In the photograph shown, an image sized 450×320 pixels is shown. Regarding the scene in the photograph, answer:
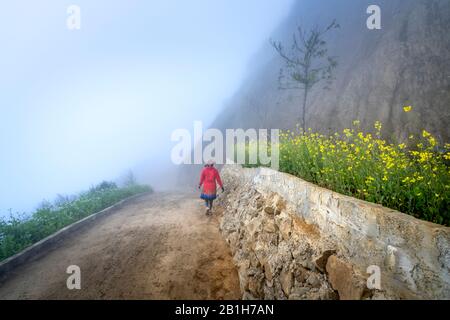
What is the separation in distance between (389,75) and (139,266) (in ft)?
84.3

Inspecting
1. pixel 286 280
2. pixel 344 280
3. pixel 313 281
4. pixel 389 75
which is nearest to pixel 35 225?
pixel 286 280

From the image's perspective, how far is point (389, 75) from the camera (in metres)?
22.0

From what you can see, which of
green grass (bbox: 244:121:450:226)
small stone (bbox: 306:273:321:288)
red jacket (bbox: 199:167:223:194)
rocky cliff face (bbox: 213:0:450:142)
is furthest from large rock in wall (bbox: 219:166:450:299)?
rocky cliff face (bbox: 213:0:450:142)

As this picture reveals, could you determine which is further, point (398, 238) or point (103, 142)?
point (103, 142)

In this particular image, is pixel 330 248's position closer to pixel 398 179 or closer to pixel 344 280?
pixel 344 280

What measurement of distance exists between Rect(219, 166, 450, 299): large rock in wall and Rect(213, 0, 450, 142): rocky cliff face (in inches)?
421

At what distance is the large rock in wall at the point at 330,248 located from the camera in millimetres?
2049

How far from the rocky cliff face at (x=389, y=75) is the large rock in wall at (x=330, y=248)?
10.7 metres

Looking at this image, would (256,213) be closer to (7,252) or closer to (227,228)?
(227,228)

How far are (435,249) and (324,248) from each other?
138cm
